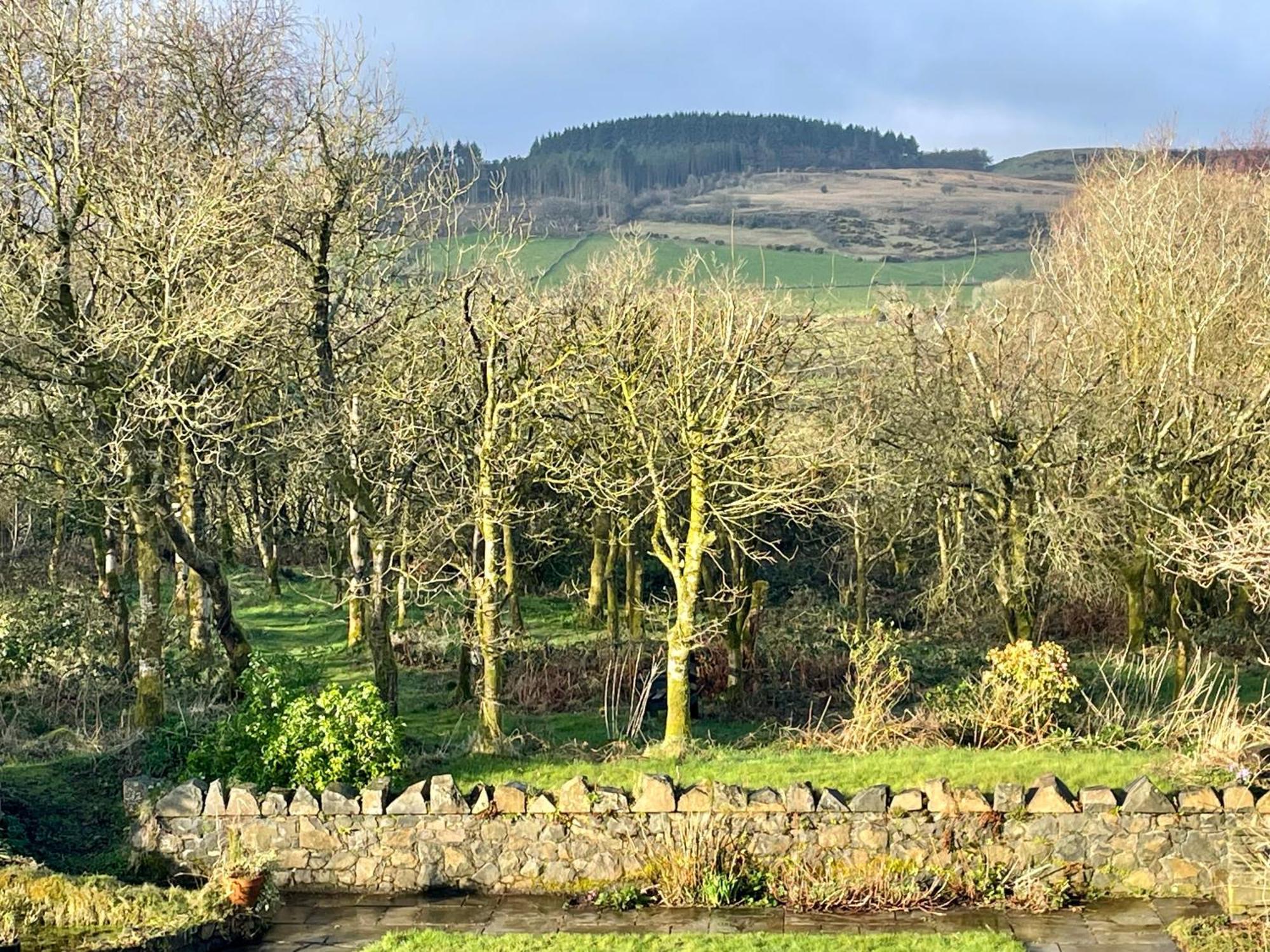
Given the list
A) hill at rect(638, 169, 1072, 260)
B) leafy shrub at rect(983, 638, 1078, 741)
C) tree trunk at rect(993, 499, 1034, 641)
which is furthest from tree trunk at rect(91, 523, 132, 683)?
hill at rect(638, 169, 1072, 260)

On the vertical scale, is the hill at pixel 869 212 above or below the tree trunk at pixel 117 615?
above

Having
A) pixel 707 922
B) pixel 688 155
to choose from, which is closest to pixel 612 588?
pixel 707 922

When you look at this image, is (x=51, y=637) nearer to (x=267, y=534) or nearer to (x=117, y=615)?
(x=117, y=615)

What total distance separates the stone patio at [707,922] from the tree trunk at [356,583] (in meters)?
5.77

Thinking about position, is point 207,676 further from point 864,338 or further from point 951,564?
point 864,338

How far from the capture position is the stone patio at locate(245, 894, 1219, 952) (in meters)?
11.8

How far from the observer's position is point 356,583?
59.6 feet

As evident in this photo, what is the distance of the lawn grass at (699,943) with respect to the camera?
1120 centimetres

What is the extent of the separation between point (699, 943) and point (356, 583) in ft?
28.2

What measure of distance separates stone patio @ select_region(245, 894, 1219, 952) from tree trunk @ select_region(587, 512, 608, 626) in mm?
15571

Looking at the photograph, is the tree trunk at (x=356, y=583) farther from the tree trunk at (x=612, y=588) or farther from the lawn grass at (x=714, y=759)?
the tree trunk at (x=612, y=588)

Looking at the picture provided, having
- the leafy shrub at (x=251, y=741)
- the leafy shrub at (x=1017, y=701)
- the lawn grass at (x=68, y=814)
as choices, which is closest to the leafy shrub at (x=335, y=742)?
the leafy shrub at (x=251, y=741)

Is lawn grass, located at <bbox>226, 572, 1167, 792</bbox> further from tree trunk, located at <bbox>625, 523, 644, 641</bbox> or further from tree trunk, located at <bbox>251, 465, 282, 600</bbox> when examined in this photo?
tree trunk, located at <bbox>251, 465, 282, 600</bbox>

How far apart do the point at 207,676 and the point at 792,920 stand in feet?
37.6
